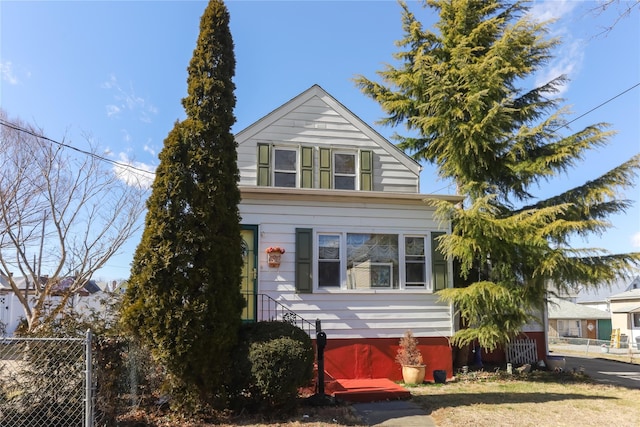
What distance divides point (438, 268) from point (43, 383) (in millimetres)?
7650

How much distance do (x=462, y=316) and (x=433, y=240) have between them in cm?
179

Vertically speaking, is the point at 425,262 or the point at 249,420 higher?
the point at 425,262

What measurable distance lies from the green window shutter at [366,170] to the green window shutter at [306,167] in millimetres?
1321

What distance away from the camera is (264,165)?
1136 cm

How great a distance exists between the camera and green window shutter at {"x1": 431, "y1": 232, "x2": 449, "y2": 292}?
10102mm

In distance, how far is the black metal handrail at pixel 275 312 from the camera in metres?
9.29

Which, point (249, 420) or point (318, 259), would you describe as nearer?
point (249, 420)

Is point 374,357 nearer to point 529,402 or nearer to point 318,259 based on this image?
point 318,259

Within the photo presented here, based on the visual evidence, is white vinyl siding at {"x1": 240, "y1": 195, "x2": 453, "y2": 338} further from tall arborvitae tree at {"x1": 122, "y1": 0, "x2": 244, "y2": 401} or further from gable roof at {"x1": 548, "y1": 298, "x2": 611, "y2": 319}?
gable roof at {"x1": 548, "y1": 298, "x2": 611, "y2": 319}

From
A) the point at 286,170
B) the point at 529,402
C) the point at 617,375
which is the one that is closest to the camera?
the point at 529,402

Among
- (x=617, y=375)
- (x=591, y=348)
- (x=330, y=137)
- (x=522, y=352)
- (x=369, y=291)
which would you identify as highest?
(x=330, y=137)

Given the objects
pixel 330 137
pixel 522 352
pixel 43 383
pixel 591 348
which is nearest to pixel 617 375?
pixel 522 352

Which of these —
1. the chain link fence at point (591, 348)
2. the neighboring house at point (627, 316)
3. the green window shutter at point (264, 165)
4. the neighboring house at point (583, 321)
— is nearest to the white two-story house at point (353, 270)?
the green window shutter at point (264, 165)

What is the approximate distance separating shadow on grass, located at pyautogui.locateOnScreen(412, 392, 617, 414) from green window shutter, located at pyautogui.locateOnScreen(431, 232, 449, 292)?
8.38 feet
